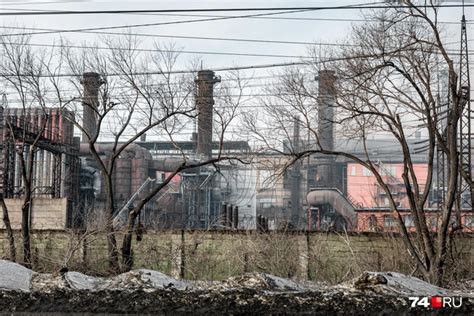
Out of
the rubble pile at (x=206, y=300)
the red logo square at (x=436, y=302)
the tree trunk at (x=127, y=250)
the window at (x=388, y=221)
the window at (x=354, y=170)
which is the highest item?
the window at (x=354, y=170)

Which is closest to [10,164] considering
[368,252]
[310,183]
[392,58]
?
[368,252]

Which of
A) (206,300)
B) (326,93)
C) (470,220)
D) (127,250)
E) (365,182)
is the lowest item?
(127,250)

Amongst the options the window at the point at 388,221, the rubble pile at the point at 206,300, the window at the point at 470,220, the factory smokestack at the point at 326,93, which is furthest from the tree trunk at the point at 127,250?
the window at the point at 470,220

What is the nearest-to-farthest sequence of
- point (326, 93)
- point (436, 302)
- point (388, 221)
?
point (436, 302) < point (326, 93) < point (388, 221)

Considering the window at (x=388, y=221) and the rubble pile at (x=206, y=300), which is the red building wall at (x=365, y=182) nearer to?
the window at (x=388, y=221)

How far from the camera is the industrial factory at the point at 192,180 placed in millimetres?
24359

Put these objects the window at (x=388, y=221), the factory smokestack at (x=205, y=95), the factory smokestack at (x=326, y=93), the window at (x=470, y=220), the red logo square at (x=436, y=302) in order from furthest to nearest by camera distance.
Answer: the window at (x=470, y=220), the window at (x=388, y=221), the factory smokestack at (x=205, y=95), the factory smokestack at (x=326, y=93), the red logo square at (x=436, y=302)

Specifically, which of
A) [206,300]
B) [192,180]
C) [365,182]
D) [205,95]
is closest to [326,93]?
[205,95]

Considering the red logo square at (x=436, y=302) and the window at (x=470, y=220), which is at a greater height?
the red logo square at (x=436, y=302)

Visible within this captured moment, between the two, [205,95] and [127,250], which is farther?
[205,95]

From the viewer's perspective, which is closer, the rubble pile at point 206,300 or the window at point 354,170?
the rubble pile at point 206,300

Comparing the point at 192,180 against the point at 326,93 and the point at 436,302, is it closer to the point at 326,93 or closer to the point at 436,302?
the point at 326,93

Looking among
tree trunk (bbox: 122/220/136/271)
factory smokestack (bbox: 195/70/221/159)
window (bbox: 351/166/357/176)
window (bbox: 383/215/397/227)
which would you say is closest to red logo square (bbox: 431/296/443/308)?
tree trunk (bbox: 122/220/136/271)

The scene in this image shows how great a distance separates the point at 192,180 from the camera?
52.6 metres
